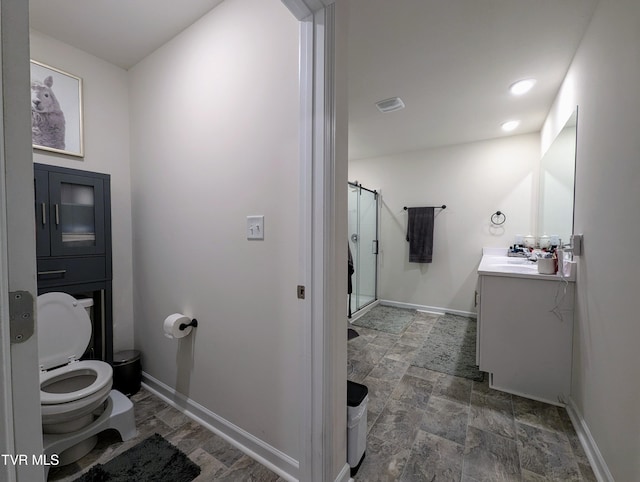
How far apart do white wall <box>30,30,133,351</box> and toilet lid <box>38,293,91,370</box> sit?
1.19ft

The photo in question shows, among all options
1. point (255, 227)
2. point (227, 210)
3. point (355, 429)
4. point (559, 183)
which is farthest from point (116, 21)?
point (559, 183)

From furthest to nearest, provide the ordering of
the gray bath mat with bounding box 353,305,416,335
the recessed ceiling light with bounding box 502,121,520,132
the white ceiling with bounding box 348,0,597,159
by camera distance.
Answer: the gray bath mat with bounding box 353,305,416,335 < the recessed ceiling light with bounding box 502,121,520,132 < the white ceiling with bounding box 348,0,597,159

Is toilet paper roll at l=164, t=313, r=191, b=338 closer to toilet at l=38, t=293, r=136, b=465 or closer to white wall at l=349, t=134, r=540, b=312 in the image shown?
toilet at l=38, t=293, r=136, b=465

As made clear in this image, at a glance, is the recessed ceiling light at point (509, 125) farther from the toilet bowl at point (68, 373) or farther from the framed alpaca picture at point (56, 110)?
the toilet bowl at point (68, 373)

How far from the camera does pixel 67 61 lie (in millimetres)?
1839

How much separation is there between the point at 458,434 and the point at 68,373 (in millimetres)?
2265

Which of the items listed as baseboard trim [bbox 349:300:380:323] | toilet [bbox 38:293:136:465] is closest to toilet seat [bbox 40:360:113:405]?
toilet [bbox 38:293:136:465]

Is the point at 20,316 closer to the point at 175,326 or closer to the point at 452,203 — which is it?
the point at 175,326

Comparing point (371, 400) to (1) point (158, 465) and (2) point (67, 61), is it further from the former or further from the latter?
(2) point (67, 61)

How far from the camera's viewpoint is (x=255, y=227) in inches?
52.8

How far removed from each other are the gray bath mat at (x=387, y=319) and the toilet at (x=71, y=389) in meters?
2.52

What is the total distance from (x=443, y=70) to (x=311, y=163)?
1.64m

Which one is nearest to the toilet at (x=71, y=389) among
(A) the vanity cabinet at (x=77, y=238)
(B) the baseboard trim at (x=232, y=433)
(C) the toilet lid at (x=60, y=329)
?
(C) the toilet lid at (x=60, y=329)

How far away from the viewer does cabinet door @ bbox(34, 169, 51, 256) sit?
62.9 inches
